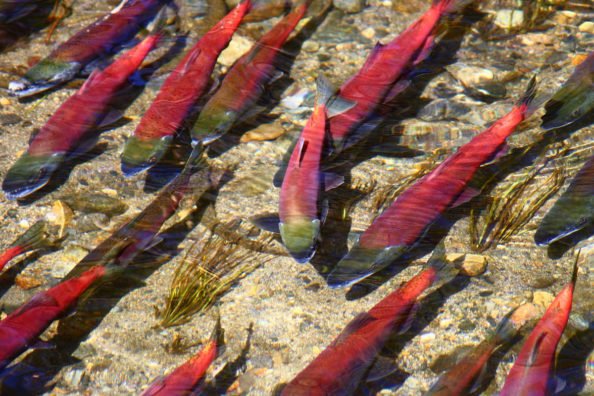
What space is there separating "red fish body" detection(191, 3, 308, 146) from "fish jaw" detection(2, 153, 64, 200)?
87cm

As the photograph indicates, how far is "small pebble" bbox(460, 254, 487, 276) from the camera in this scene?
406 centimetres

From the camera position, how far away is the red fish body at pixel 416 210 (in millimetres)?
3764

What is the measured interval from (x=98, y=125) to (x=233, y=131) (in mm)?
877

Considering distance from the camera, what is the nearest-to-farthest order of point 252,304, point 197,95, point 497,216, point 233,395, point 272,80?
point 233,395
point 252,304
point 497,216
point 197,95
point 272,80

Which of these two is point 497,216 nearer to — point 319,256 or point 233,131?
point 319,256

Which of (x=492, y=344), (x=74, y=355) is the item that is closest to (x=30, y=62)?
(x=74, y=355)

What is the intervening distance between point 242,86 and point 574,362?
2597 millimetres

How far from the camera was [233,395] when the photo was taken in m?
3.53

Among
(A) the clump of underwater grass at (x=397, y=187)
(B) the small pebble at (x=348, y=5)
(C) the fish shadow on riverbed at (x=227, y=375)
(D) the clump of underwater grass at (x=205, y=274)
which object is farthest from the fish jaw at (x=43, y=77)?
(C) the fish shadow on riverbed at (x=227, y=375)

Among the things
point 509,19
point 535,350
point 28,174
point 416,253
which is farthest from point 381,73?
point 28,174

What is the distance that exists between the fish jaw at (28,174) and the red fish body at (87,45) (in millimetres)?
807

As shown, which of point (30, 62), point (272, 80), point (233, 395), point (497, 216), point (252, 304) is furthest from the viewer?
point (30, 62)

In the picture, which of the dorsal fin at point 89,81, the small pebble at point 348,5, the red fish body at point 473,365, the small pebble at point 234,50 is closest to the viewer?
the red fish body at point 473,365

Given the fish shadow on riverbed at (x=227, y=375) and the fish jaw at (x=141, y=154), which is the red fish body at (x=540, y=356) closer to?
the fish shadow on riverbed at (x=227, y=375)
